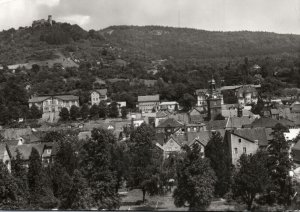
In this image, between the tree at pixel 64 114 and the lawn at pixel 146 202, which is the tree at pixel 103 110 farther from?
the lawn at pixel 146 202

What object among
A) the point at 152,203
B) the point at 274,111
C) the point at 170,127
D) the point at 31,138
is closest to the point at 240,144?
the point at 152,203

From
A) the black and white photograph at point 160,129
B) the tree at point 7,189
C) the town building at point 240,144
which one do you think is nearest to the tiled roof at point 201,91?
the black and white photograph at point 160,129

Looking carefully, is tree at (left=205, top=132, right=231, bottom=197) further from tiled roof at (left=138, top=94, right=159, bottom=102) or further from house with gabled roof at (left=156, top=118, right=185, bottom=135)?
tiled roof at (left=138, top=94, right=159, bottom=102)

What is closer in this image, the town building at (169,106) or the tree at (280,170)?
the tree at (280,170)

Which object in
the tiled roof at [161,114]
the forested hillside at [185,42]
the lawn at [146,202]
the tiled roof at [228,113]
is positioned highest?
the forested hillside at [185,42]

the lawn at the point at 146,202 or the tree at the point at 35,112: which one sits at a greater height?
the tree at the point at 35,112

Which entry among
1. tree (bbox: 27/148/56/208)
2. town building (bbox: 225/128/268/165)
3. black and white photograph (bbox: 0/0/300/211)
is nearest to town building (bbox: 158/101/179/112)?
black and white photograph (bbox: 0/0/300/211)
